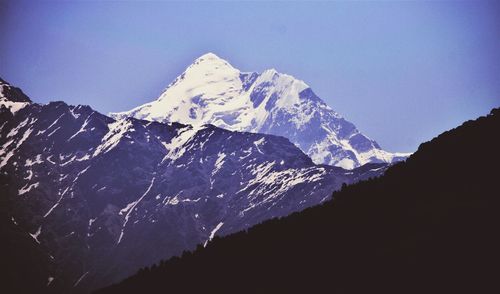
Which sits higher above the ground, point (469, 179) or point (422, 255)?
point (469, 179)

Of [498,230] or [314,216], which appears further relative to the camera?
[314,216]

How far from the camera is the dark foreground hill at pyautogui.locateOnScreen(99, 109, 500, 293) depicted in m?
101

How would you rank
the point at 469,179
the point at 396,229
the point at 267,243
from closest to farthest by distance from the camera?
the point at 396,229, the point at 469,179, the point at 267,243

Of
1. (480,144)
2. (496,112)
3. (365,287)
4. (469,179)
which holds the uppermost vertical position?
(496,112)

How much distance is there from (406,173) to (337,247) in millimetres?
38536

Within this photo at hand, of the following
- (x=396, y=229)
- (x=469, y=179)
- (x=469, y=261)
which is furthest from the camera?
(x=469, y=179)

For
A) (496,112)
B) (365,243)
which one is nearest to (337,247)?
(365,243)

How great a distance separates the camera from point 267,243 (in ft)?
603

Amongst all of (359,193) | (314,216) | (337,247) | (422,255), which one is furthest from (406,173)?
(422,255)

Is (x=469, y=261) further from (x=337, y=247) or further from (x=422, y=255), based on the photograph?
(x=337, y=247)

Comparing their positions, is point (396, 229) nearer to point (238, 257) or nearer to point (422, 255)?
point (422, 255)

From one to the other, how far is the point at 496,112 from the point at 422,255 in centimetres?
8454

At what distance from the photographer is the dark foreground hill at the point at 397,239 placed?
101438 millimetres

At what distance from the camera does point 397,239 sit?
12475 cm
